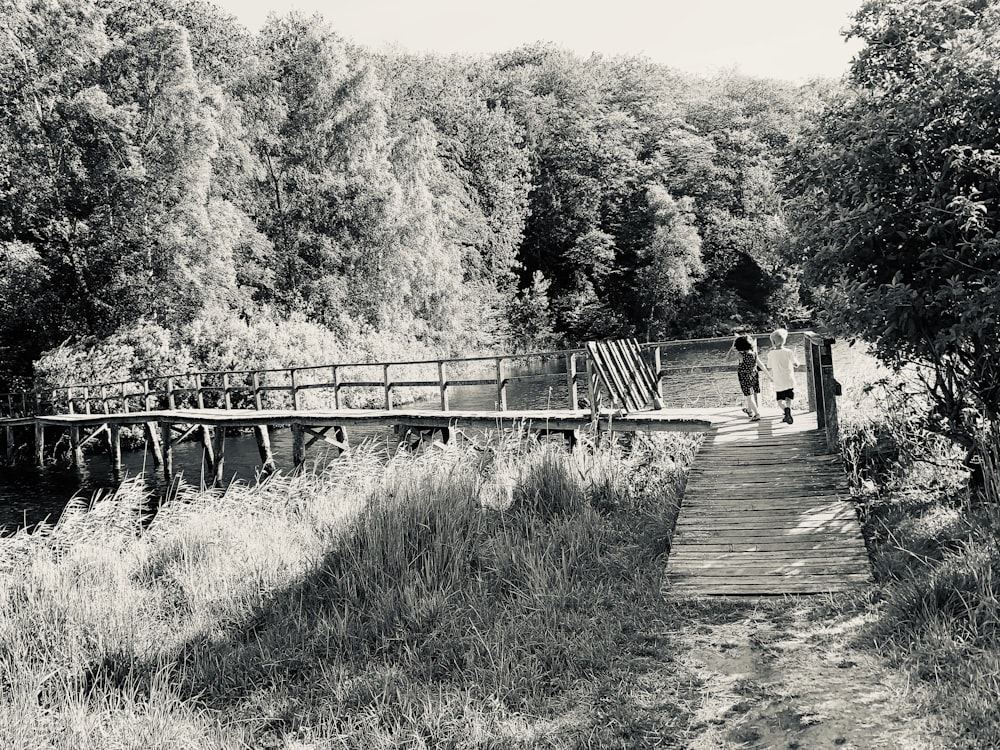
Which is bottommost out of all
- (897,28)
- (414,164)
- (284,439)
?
(284,439)

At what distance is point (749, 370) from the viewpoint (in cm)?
1012

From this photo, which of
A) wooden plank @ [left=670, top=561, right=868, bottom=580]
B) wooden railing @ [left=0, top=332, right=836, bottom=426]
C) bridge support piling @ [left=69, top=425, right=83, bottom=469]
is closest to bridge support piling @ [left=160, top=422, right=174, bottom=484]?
wooden railing @ [left=0, top=332, right=836, bottom=426]

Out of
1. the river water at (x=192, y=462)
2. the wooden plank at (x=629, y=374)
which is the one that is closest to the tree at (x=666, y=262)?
the river water at (x=192, y=462)

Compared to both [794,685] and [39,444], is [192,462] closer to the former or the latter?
[39,444]

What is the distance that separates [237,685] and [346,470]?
4.53m

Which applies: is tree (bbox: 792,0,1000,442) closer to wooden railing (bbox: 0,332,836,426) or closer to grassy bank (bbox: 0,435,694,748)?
grassy bank (bbox: 0,435,694,748)

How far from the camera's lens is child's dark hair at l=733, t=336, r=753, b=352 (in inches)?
392

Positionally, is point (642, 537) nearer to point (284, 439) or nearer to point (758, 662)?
point (758, 662)

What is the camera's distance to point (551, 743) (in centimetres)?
368

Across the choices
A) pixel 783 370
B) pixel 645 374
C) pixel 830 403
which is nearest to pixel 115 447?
pixel 645 374

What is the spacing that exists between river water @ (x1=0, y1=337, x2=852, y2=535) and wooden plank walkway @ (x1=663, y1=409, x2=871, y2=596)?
653 centimetres

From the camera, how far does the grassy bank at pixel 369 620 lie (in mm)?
3969

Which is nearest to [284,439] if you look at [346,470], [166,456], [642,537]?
[166,456]

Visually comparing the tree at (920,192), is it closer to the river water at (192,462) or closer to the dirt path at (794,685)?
the dirt path at (794,685)
